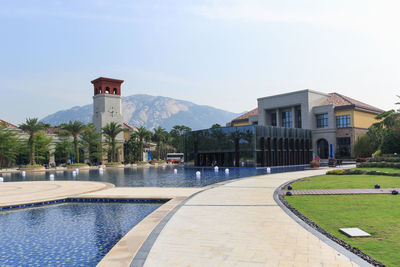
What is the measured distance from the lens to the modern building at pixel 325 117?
61562mm

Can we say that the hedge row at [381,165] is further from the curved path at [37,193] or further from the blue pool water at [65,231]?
the curved path at [37,193]

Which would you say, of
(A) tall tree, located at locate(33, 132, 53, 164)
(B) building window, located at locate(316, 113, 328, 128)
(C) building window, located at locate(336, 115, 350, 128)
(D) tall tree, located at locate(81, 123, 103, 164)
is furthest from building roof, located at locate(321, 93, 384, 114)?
(A) tall tree, located at locate(33, 132, 53, 164)

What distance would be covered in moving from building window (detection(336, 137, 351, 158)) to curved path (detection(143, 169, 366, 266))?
5560cm

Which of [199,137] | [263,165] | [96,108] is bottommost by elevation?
[263,165]

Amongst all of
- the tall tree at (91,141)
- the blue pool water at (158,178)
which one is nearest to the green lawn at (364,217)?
the blue pool water at (158,178)

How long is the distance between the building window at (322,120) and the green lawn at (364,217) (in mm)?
52427

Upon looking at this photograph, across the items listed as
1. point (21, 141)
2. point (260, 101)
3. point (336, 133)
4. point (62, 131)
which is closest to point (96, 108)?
point (62, 131)

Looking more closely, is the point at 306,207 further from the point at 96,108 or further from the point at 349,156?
the point at 96,108

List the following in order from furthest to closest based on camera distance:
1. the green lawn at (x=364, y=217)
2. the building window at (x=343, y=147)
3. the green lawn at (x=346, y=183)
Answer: the building window at (x=343, y=147) → the green lawn at (x=346, y=183) → the green lawn at (x=364, y=217)

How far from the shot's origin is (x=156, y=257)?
6.78 m

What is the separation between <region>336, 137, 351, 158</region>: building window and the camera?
61469mm

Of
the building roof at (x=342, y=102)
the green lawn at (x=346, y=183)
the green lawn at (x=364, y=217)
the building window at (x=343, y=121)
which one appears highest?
the building roof at (x=342, y=102)

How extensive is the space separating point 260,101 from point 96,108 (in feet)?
126

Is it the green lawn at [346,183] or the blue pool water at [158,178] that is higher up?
the green lawn at [346,183]
